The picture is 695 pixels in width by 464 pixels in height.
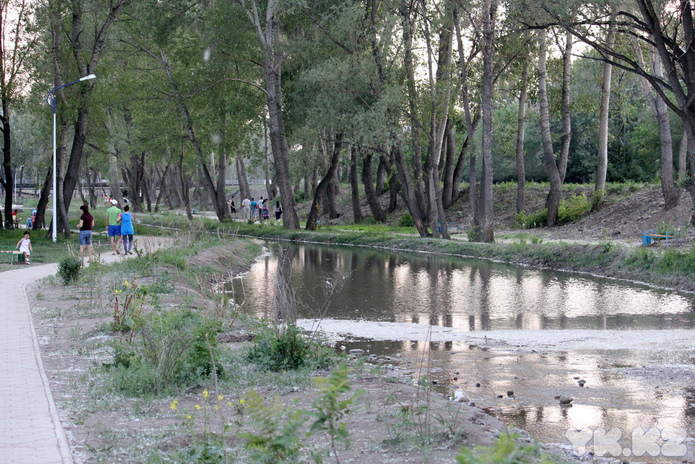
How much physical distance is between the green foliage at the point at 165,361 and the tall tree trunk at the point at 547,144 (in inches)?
990

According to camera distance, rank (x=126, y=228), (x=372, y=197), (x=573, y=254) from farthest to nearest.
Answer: (x=372, y=197) < (x=126, y=228) < (x=573, y=254)

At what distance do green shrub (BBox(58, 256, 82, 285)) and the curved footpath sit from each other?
464 centimetres

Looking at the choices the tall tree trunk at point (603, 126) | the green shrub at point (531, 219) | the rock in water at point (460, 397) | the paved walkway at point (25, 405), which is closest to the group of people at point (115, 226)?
the paved walkway at point (25, 405)

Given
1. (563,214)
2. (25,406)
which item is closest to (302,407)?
(25,406)

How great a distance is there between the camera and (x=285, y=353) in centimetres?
1032

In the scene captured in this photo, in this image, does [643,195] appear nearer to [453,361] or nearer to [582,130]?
[582,130]

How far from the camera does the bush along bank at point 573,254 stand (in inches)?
827

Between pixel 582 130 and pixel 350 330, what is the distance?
4196cm

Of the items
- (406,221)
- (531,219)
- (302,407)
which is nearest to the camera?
(302,407)

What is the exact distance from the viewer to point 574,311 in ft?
55.3

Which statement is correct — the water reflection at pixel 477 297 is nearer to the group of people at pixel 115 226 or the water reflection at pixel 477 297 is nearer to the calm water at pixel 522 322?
the calm water at pixel 522 322

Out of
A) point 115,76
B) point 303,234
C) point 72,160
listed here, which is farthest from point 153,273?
point 115,76

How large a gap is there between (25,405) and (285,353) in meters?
3.31

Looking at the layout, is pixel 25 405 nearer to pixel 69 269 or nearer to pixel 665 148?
pixel 69 269
